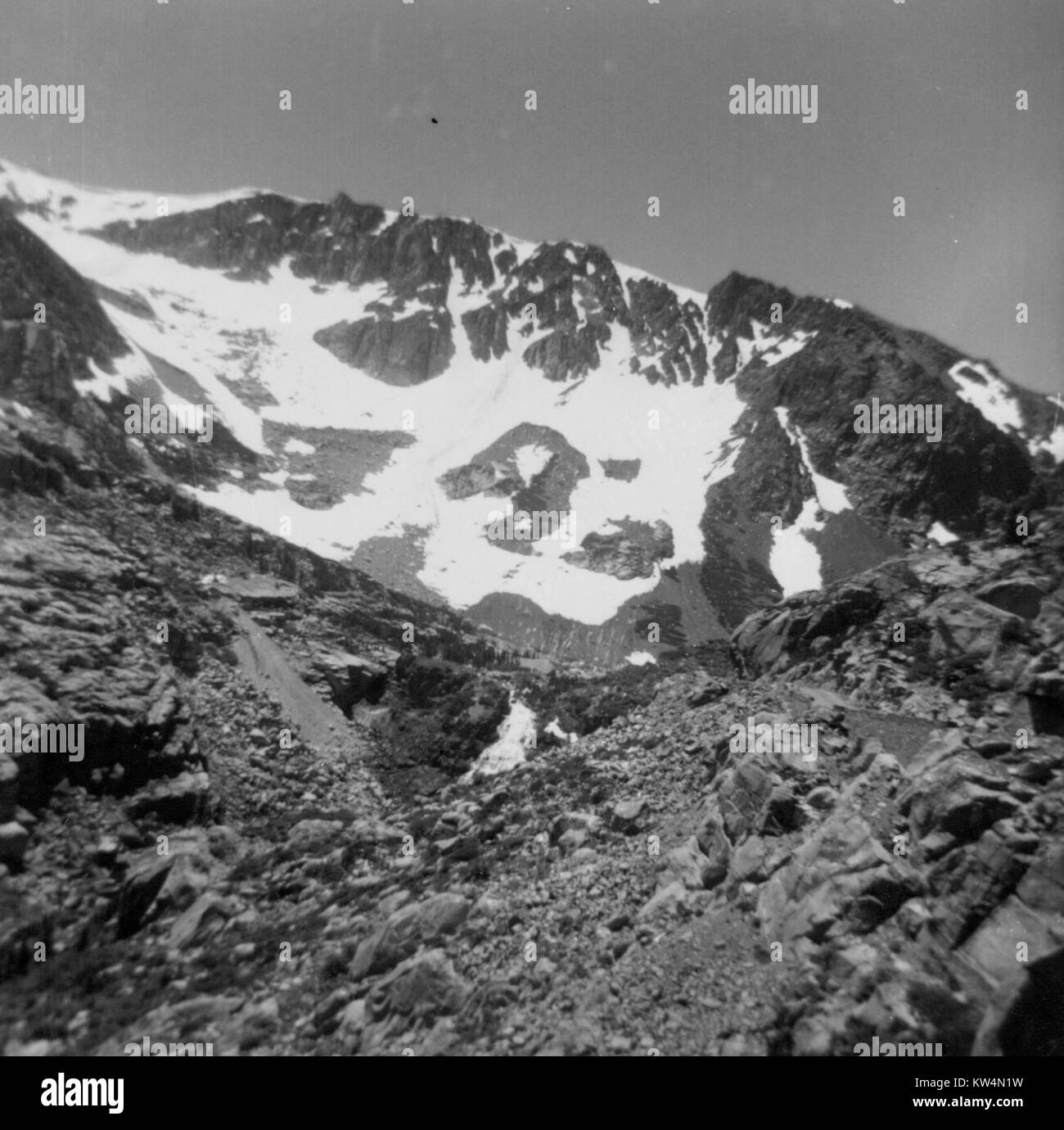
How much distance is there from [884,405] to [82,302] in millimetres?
91277

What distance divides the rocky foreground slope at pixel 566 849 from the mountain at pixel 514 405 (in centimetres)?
3165

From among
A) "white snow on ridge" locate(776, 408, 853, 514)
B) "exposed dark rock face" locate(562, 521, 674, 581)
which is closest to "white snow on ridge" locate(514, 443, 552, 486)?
"exposed dark rock face" locate(562, 521, 674, 581)

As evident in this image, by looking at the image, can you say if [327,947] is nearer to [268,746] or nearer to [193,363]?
[268,746]

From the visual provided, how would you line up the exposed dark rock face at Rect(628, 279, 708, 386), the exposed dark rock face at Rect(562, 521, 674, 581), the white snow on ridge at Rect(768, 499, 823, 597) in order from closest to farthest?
the white snow on ridge at Rect(768, 499, 823, 597), the exposed dark rock face at Rect(562, 521, 674, 581), the exposed dark rock face at Rect(628, 279, 708, 386)

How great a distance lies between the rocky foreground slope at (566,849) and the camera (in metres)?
8.13

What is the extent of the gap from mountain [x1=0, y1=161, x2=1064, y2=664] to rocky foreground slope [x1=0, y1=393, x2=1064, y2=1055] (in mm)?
31651

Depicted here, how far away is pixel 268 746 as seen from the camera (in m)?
21.5

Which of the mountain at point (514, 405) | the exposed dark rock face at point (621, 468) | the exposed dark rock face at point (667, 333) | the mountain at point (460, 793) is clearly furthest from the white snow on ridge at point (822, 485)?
the mountain at point (460, 793)

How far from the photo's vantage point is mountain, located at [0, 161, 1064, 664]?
208ft

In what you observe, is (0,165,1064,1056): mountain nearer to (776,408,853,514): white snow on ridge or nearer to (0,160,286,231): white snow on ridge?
(776,408,853,514): white snow on ridge

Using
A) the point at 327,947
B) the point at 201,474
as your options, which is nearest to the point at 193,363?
the point at 201,474

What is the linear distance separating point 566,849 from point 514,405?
9156 cm

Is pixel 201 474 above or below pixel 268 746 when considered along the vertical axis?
above

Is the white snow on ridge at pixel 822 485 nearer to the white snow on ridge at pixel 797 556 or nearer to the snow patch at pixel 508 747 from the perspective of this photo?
the white snow on ridge at pixel 797 556
